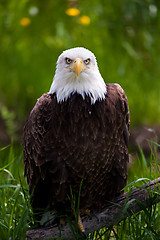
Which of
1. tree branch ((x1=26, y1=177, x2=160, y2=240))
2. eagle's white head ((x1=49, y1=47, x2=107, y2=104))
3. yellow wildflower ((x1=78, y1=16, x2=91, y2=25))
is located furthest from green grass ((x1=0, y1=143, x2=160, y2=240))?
yellow wildflower ((x1=78, y1=16, x2=91, y2=25))

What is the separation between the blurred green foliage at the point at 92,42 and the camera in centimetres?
707

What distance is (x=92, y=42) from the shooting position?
7.06 metres

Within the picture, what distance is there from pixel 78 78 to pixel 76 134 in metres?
0.45

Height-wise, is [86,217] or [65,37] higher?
[65,37]

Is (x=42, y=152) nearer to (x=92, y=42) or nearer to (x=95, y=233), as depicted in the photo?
(x=95, y=233)

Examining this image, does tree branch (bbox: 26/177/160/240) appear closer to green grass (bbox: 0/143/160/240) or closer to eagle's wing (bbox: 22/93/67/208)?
green grass (bbox: 0/143/160/240)

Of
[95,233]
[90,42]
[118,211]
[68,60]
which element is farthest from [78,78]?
[90,42]

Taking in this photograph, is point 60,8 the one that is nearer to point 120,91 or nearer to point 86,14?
point 86,14

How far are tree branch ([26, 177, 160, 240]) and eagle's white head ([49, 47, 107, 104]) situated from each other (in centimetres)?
81

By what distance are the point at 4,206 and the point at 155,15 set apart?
14.0 ft

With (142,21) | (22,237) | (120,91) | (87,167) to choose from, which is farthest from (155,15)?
(22,237)

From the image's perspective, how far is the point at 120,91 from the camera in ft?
13.2

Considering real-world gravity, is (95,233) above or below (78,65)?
below

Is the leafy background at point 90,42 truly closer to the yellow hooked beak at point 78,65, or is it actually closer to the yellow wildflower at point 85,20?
the yellow wildflower at point 85,20
